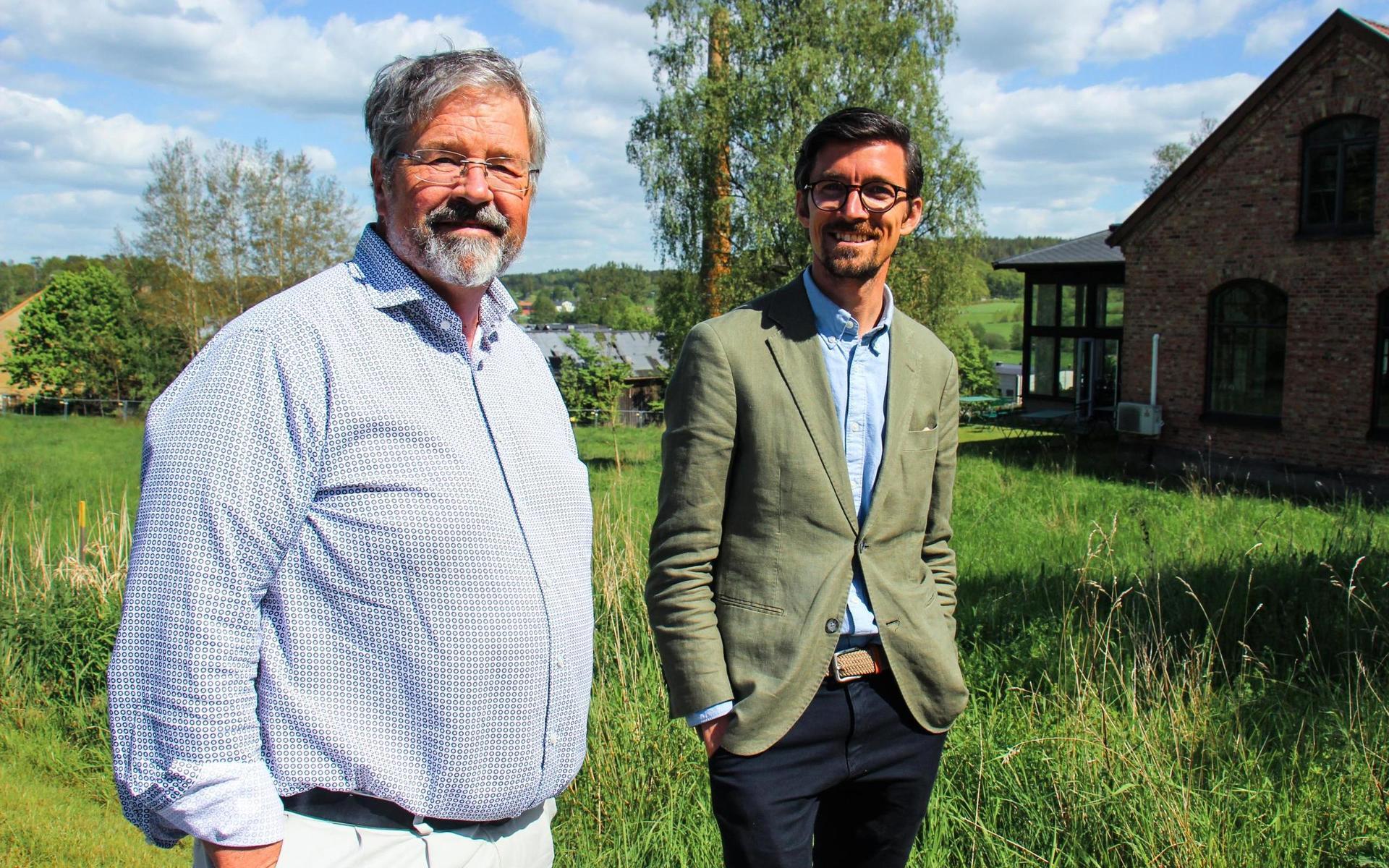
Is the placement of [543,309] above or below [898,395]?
above

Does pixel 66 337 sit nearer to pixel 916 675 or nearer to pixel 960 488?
pixel 960 488

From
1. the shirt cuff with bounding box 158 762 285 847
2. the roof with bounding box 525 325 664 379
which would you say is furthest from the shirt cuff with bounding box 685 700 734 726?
the roof with bounding box 525 325 664 379

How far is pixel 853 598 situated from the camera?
2.34 metres

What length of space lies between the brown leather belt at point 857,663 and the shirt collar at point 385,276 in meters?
1.19

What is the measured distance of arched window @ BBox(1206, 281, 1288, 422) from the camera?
57.4ft

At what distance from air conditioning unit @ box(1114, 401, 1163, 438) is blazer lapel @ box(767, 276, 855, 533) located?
61.0 feet

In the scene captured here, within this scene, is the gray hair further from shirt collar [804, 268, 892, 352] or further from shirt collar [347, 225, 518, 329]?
shirt collar [804, 268, 892, 352]

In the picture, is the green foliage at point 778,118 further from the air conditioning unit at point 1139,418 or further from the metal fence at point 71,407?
the metal fence at point 71,407

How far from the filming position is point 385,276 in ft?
5.92

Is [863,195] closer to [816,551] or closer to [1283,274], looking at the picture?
[816,551]

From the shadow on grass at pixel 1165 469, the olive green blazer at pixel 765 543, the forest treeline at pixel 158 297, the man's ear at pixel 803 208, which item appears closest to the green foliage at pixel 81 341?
the forest treeline at pixel 158 297

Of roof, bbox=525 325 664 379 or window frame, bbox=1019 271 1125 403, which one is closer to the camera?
window frame, bbox=1019 271 1125 403

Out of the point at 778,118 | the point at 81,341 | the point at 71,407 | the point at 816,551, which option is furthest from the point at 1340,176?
the point at 81,341

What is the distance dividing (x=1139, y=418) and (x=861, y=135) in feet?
61.5
